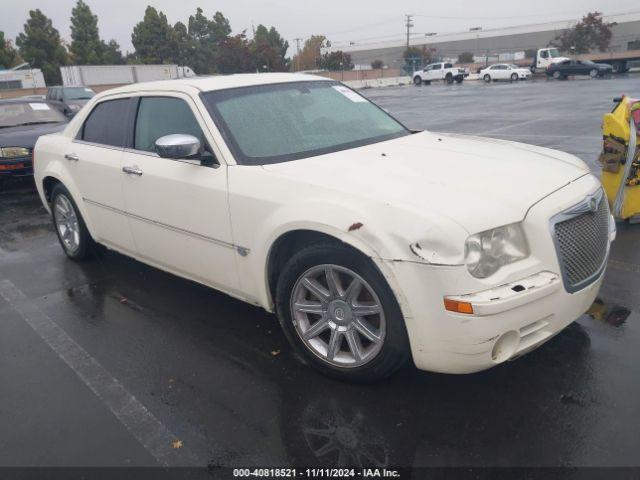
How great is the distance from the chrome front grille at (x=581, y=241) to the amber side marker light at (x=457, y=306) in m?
0.62

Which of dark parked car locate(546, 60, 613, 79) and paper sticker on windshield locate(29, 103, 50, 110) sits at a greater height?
paper sticker on windshield locate(29, 103, 50, 110)

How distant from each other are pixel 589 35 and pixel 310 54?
55.9m

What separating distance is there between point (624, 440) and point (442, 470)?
882 millimetres

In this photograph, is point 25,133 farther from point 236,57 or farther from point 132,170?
point 236,57

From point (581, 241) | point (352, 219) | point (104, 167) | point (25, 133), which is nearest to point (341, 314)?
point (352, 219)

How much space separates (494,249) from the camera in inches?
107

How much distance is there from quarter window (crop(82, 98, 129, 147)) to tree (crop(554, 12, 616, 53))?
69.8 metres

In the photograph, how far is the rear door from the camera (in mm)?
4414

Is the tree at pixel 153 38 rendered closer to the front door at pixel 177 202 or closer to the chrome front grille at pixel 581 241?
the front door at pixel 177 202

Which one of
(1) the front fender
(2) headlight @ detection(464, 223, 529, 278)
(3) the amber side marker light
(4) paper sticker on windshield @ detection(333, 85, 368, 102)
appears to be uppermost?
(4) paper sticker on windshield @ detection(333, 85, 368, 102)

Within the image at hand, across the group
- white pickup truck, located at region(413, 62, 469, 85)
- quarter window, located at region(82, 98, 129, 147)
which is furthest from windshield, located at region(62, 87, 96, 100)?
white pickup truck, located at region(413, 62, 469, 85)

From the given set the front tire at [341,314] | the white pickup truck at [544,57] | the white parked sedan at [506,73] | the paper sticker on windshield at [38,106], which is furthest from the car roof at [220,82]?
the white pickup truck at [544,57]

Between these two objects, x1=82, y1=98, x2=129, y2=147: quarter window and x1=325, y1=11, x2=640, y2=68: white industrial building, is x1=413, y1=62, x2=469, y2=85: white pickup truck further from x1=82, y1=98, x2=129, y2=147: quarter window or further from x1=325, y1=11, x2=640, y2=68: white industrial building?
x1=82, y1=98, x2=129, y2=147: quarter window

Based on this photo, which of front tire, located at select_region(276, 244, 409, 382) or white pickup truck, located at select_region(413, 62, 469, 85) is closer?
front tire, located at select_region(276, 244, 409, 382)
